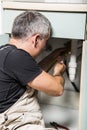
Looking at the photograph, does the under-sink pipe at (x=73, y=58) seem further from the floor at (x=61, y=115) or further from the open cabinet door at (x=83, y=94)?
the floor at (x=61, y=115)

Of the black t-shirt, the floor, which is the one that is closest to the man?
the black t-shirt

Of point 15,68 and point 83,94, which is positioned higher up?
point 15,68

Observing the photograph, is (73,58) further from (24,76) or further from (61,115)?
(61,115)

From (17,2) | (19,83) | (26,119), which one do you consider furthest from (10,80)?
(17,2)

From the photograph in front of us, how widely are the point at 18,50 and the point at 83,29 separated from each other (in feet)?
1.00

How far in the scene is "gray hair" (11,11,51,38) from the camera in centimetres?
134

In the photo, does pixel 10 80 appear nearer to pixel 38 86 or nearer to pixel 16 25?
pixel 38 86

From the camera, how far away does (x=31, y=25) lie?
1.34m

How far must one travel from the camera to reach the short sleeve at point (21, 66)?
128cm

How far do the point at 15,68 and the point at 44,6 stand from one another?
1.07ft

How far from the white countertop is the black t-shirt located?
0.71 ft

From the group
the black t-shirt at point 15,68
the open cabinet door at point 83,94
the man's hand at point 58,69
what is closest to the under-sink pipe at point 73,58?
the man's hand at point 58,69

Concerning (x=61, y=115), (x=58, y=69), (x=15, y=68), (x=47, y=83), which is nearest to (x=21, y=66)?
(x=15, y=68)

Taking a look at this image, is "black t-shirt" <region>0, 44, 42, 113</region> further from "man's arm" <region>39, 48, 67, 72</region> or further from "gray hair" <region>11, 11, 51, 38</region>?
"man's arm" <region>39, 48, 67, 72</region>
